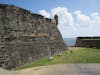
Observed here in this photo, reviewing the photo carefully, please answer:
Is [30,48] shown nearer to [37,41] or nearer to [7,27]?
[37,41]

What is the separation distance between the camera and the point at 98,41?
4000 cm

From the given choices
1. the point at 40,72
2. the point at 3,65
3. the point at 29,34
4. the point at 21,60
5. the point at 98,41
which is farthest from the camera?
the point at 98,41

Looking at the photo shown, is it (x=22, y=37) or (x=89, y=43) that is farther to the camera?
(x=89, y=43)

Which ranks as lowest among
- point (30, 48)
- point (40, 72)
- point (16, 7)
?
point (40, 72)

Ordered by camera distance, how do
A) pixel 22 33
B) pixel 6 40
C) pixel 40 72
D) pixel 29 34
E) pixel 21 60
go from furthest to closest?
pixel 29 34 → pixel 22 33 → pixel 21 60 → pixel 6 40 → pixel 40 72

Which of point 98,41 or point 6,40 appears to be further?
point 98,41

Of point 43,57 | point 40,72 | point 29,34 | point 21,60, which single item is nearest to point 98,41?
point 43,57

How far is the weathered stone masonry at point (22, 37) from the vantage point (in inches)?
650

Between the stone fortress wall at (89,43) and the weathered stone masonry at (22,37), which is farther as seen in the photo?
the stone fortress wall at (89,43)

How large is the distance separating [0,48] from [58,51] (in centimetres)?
1439

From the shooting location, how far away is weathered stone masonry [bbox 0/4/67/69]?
16.5 m

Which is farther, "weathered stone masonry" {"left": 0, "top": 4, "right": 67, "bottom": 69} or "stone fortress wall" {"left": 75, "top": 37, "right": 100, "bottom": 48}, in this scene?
"stone fortress wall" {"left": 75, "top": 37, "right": 100, "bottom": 48}

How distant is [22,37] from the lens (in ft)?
64.0

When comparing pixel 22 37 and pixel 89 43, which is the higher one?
pixel 22 37
